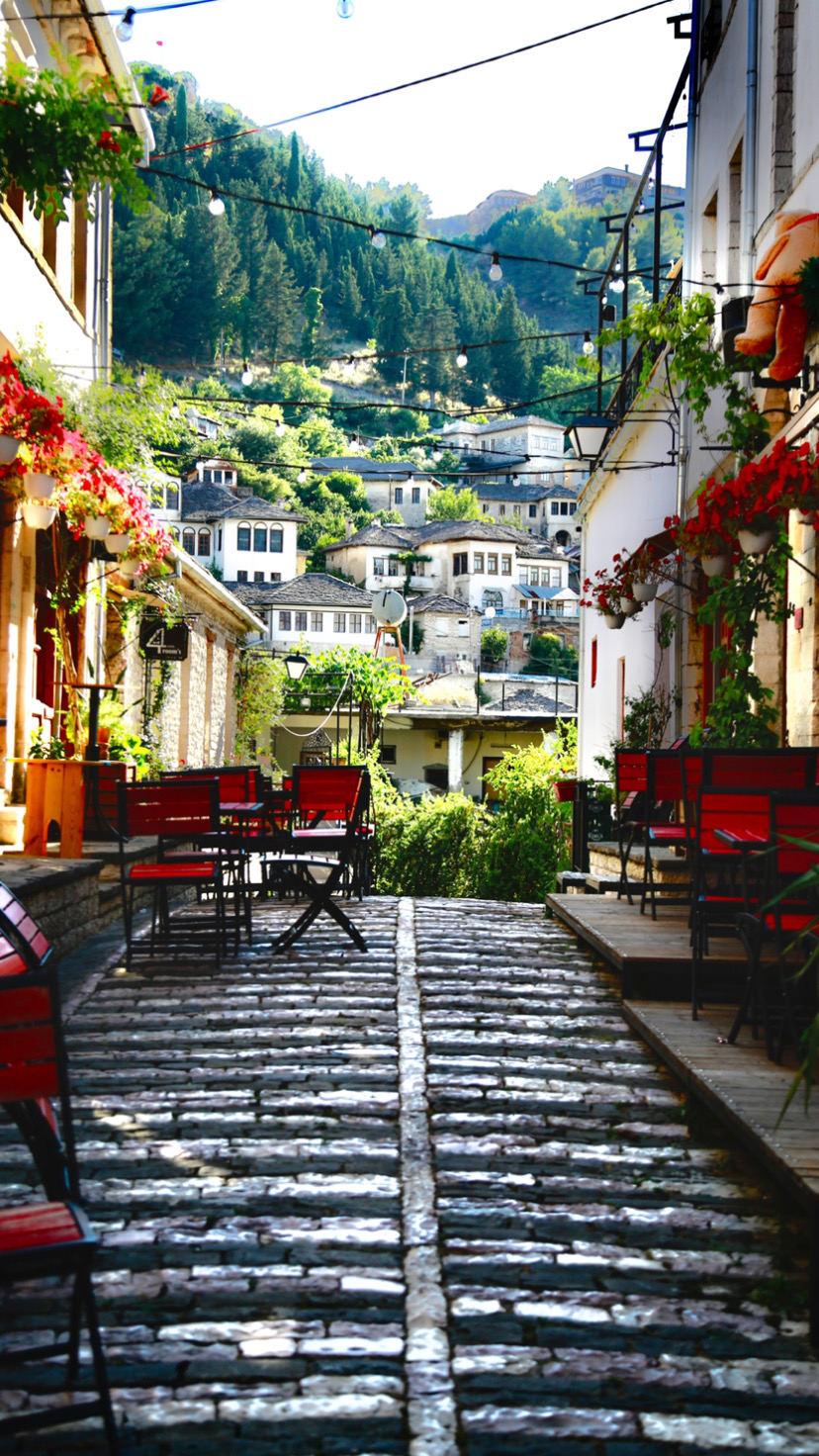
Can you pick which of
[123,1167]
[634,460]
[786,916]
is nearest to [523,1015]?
[786,916]

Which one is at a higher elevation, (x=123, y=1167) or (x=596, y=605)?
(x=596, y=605)

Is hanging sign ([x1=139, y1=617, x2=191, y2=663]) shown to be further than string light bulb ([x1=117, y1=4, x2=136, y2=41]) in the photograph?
Yes

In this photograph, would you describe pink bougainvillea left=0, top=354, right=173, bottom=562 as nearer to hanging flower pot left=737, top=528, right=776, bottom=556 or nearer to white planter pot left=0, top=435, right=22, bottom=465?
white planter pot left=0, top=435, right=22, bottom=465

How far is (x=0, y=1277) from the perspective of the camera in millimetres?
2270

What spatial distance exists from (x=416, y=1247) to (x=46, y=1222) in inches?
47.7

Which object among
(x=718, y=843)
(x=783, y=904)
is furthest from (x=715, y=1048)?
(x=718, y=843)

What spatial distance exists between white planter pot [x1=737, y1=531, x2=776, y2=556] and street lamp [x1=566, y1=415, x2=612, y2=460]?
7.79 m

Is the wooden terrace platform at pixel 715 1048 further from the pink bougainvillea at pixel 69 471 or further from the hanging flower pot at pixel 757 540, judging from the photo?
the pink bougainvillea at pixel 69 471

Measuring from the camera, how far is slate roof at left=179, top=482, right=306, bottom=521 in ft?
228

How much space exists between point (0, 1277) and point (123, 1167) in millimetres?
1750

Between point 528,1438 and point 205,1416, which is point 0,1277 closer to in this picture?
point 205,1416

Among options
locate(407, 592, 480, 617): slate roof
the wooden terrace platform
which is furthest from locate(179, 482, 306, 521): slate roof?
the wooden terrace platform

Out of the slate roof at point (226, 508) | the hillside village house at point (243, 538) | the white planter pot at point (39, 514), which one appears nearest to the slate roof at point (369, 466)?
the slate roof at point (226, 508)

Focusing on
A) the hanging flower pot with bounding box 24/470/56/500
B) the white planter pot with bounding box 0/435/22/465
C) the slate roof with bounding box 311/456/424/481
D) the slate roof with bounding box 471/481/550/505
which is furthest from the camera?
the slate roof with bounding box 471/481/550/505
